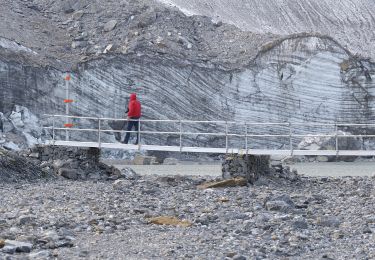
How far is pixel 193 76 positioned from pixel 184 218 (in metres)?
23.3

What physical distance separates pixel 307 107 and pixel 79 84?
342 inches

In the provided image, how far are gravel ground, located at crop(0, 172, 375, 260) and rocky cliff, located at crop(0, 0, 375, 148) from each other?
15801 millimetres

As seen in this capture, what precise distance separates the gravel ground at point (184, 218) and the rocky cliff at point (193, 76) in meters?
15.8

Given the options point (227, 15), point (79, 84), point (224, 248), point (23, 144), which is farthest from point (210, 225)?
point (227, 15)

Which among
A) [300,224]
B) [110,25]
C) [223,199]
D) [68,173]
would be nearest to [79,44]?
[110,25]

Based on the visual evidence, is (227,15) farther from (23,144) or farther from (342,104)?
(23,144)

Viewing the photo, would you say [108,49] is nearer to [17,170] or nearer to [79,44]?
[79,44]

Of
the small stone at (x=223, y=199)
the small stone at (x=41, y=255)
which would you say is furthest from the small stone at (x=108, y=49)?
the small stone at (x=41, y=255)

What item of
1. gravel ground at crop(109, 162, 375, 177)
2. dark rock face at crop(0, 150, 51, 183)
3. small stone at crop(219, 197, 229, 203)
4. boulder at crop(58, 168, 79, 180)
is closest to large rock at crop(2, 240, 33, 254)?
small stone at crop(219, 197, 229, 203)

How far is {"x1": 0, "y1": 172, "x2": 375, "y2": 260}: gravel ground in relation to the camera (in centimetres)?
1638

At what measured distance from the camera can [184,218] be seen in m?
20.2

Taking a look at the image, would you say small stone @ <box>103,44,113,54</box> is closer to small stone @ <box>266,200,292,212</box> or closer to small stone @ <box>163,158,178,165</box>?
small stone @ <box>163,158,178,165</box>

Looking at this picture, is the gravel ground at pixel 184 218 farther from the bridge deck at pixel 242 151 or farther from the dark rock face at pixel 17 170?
the bridge deck at pixel 242 151

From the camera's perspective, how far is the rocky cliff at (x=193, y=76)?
42062 millimetres
